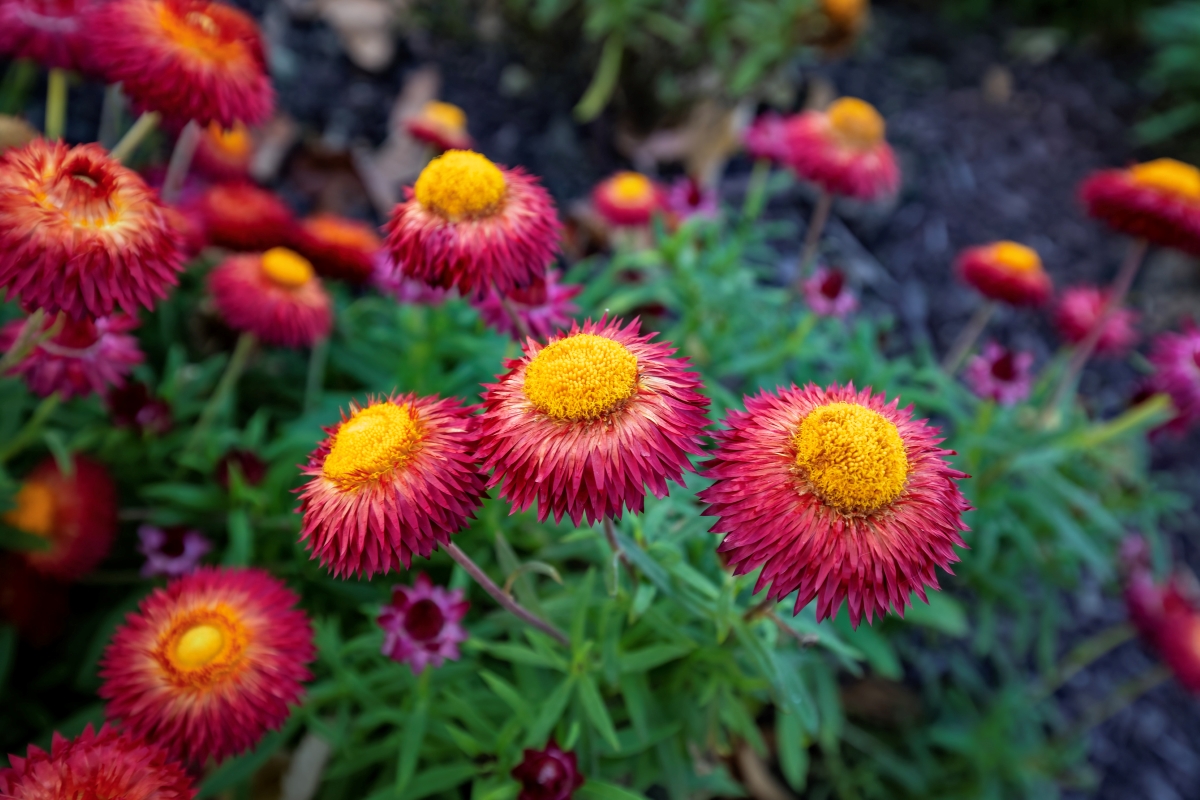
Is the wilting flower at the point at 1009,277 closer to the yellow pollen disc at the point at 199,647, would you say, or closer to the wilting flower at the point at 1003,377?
the wilting flower at the point at 1003,377

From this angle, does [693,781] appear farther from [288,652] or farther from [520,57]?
[520,57]

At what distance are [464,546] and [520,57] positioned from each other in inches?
118

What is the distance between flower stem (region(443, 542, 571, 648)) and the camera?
49.7 inches

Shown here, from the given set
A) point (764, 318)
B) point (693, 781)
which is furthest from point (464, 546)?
point (764, 318)

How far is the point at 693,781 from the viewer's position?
183 cm

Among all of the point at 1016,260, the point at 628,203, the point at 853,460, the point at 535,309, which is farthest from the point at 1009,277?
the point at 853,460

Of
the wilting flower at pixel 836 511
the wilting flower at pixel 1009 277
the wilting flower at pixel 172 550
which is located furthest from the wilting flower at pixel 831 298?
the wilting flower at pixel 172 550

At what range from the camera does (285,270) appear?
2.19 meters

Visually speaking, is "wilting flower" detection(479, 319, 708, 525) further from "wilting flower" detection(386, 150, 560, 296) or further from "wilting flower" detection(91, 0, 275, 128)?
"wilting flower" detection(91, 0, 275, 128)

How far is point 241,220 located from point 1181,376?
274 centimetres

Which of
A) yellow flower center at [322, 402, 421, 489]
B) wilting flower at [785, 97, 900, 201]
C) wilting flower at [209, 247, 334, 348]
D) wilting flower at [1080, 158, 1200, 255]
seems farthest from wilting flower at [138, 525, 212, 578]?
wilting flower at [1080, 158, 1200, 255]

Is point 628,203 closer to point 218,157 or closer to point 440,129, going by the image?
point 440,129

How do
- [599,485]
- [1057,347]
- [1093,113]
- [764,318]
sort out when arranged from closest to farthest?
[599,485] < [764,318] < [1057,347] < [1093,113]

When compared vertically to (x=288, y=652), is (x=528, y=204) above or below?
above
